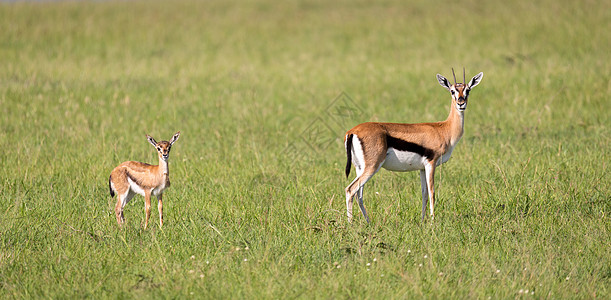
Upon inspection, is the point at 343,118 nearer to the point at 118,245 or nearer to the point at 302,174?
the point at 302,174

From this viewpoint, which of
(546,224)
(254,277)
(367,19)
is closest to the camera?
(254,277)

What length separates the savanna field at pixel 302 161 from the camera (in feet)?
16.9

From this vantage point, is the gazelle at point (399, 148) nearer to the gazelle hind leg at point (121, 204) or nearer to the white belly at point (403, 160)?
the white belly at point (403, 160)

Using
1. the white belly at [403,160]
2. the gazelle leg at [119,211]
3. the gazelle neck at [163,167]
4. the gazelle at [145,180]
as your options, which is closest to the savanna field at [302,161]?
the gazelle leg at [119,211]

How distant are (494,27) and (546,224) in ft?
47.1

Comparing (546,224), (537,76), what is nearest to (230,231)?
(546,224)

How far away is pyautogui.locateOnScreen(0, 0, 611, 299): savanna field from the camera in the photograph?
515cm

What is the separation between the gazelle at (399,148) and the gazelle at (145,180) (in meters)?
1.78

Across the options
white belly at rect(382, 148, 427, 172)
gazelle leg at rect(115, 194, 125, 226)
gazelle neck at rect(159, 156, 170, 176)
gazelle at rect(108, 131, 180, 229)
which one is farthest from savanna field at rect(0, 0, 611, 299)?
gazelle neck at rect(159, 156, 170, 176)

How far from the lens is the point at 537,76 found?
45.5 ft

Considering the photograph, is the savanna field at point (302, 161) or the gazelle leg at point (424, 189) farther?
the gazelle leg at point (424, 189)

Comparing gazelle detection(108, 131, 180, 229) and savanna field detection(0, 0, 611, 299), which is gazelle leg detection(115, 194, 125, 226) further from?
savanna field detection(0, 0, 611, 299)

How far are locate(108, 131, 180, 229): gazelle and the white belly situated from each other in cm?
213

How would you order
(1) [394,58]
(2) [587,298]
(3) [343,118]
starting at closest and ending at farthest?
1. (2) [587,298]
2. (3) [343,118]
3. (1) [394,58]
